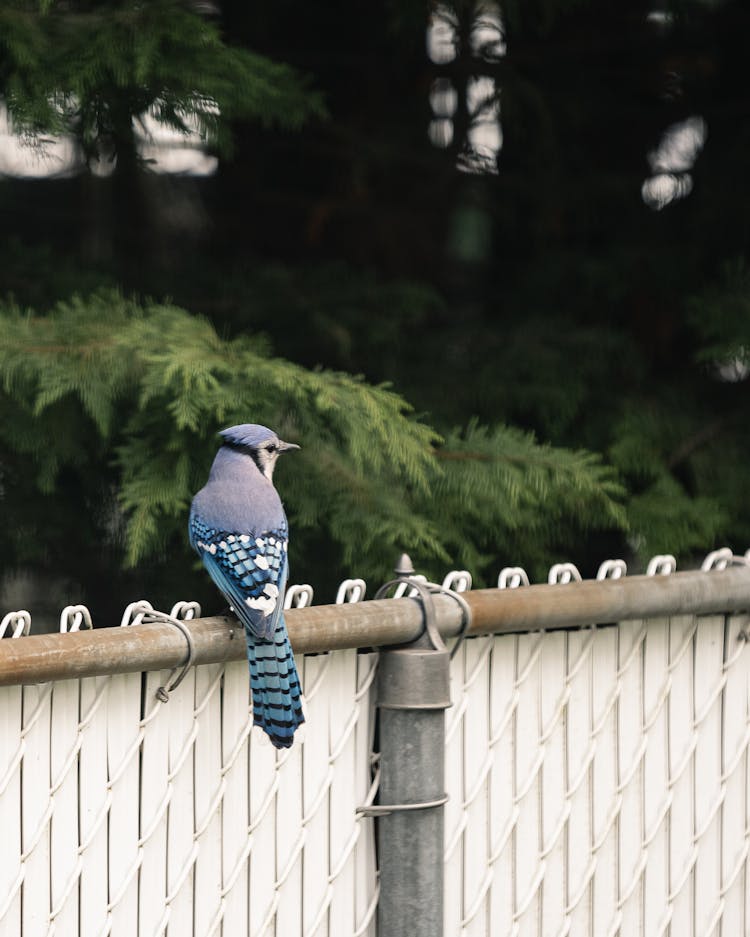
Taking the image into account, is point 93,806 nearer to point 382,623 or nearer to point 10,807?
point 10,807

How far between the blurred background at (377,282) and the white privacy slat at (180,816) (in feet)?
3.85

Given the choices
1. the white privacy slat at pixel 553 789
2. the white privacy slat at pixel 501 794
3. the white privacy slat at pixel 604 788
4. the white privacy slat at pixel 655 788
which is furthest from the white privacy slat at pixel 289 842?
the white privacy slat at pixel 655 788

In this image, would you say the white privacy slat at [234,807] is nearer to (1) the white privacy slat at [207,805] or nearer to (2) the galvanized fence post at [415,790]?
(1) the white privacy slat at [207,805]

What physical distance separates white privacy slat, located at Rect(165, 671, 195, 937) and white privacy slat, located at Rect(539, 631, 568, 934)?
0.64 metres

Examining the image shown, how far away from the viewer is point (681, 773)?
7.41 ft

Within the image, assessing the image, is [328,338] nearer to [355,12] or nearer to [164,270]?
[164,270]

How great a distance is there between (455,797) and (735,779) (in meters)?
0.64

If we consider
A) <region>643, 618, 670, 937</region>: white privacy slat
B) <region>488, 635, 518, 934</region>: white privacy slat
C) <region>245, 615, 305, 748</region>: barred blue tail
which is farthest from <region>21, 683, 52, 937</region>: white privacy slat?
<region>643, 618, 670, 937</region>: white privacy slat

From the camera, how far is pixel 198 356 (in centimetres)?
293

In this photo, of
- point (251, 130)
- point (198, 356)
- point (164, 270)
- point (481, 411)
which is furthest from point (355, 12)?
point (198, 356)

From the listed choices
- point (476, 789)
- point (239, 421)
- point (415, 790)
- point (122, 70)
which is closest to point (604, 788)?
point (476, 789)

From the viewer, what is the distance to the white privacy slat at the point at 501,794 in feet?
6.73

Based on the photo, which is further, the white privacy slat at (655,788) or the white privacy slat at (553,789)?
the white privacy slat at (655,788)

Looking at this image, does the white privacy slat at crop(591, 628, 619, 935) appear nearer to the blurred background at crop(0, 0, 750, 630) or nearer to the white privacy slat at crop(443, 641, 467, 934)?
the white privacy slat at crop(443, 641, 467, 934)
